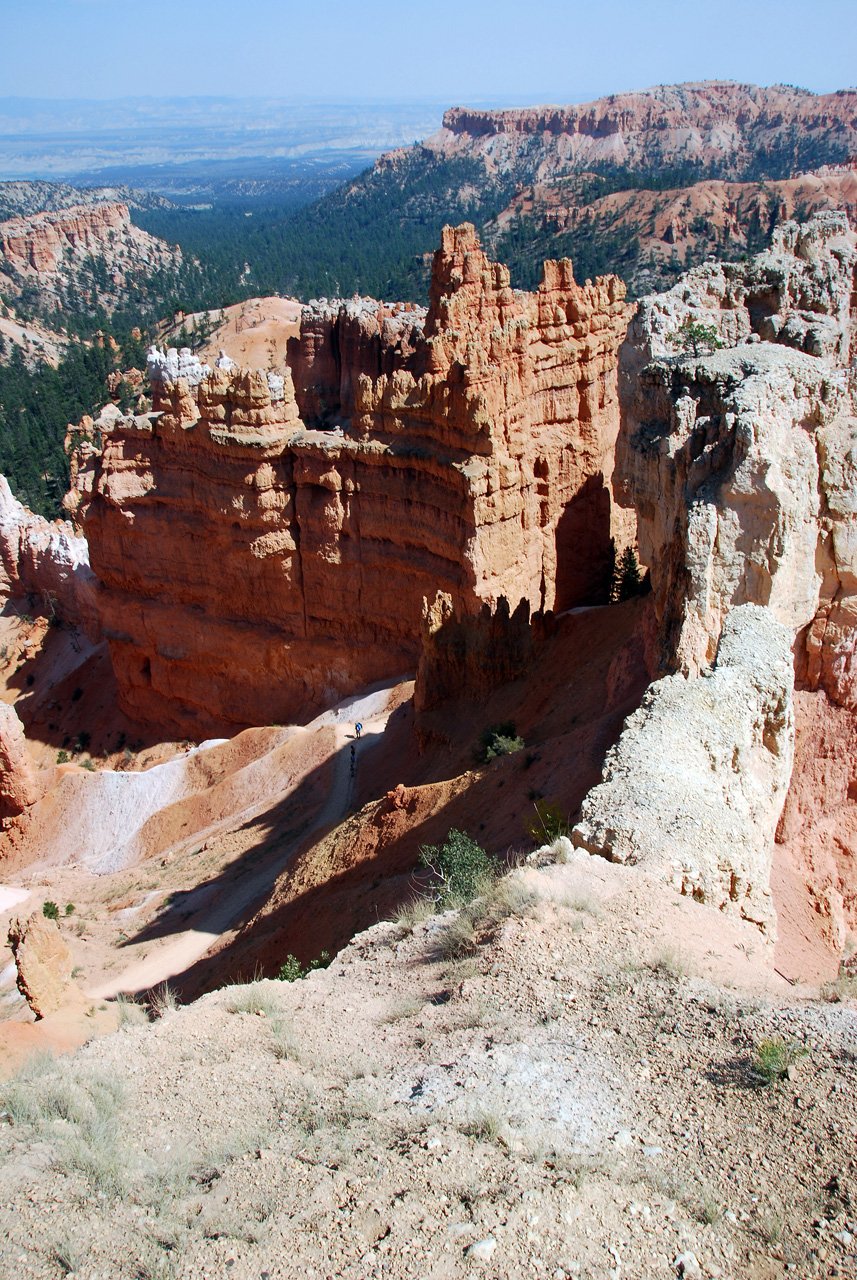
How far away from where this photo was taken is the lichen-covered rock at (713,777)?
7.04 meters

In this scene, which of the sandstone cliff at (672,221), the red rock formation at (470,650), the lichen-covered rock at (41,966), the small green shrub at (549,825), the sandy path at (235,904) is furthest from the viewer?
the sandstone cliff at (672,221)

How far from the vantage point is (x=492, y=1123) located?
493 cm

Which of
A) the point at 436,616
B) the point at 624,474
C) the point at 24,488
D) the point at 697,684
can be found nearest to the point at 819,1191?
the point at 697,684

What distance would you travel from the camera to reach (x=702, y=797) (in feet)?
24.4

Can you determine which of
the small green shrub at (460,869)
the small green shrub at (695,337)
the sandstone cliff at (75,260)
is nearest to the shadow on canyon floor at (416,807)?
the small green shrub at (460,869)

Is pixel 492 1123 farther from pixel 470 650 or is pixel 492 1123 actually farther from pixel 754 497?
pixel 470 650

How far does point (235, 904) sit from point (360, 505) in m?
10.5

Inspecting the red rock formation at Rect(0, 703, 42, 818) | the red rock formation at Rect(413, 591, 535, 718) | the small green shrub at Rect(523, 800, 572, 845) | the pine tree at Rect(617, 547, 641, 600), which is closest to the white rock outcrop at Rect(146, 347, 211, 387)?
the red rock formation at Rect(0, 703, 42, 818)

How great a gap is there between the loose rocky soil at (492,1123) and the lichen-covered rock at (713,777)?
34 cm

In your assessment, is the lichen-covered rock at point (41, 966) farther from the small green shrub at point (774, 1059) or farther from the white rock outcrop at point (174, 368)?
the white rock outcrop at point (174, 368)

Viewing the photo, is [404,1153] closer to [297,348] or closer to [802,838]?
[802,838]

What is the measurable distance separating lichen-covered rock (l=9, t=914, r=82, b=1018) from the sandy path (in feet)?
5.98

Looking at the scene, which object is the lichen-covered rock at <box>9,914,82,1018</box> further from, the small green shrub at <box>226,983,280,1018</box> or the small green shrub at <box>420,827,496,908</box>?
the small green shrub at <box>226,983,280,1018</box>

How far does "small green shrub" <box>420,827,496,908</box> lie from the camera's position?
833 cm
